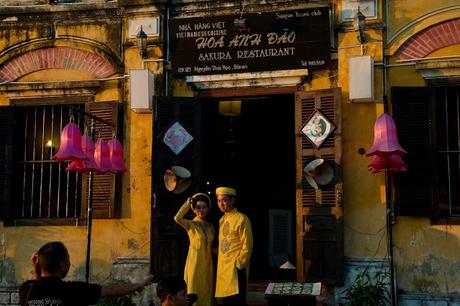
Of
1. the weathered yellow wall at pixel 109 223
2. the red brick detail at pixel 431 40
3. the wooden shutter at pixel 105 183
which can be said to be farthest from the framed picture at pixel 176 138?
the red brick detail at pixel 431 40

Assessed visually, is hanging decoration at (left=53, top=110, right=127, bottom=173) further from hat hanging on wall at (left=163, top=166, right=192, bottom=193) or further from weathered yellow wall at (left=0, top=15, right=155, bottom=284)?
hat hanging on wall at (left=163, top=166, right=192, bottom=193)

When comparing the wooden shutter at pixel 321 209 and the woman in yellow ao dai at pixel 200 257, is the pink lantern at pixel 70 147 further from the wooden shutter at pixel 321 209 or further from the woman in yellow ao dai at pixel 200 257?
the wooden shutter at pixel 321 209

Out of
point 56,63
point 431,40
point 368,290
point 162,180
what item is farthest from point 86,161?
point 431,40

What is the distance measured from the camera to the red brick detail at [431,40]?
909 centimetres

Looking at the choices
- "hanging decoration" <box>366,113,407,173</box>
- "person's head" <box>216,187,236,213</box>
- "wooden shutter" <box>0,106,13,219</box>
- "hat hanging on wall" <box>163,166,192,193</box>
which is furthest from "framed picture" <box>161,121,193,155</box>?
"hanging decoration" <box>366,113,407,173</box>

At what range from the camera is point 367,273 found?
8.89 metres

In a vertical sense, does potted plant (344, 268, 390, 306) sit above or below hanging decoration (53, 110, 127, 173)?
below

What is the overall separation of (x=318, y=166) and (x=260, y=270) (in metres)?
3.24

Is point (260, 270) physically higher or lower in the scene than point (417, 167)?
lower

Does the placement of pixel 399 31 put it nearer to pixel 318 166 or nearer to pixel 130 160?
pixel 318 166

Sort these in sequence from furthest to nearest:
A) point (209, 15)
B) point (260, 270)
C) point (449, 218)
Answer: point (260, 270) < point (209, 15) < point (449, 218)

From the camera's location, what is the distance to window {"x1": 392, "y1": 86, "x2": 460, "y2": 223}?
29.1 feet

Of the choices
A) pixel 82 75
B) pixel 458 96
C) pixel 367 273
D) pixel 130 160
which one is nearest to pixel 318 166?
pixel 367 273

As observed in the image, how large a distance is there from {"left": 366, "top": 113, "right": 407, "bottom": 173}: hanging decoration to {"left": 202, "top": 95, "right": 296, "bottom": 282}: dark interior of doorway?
10.2ft
